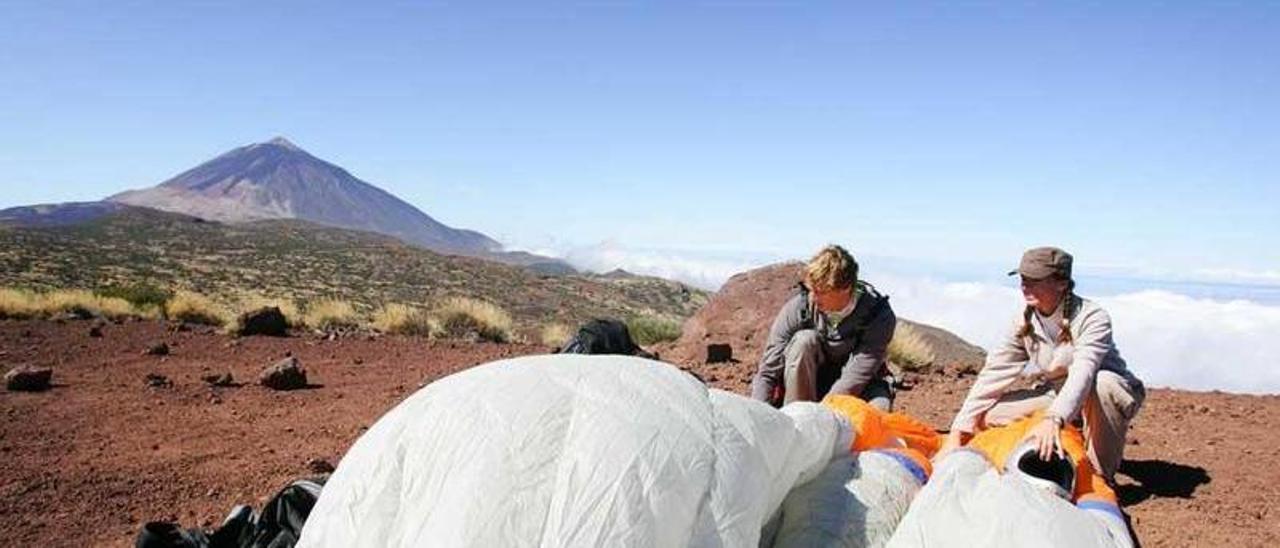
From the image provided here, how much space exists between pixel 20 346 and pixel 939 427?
9208 millimetres

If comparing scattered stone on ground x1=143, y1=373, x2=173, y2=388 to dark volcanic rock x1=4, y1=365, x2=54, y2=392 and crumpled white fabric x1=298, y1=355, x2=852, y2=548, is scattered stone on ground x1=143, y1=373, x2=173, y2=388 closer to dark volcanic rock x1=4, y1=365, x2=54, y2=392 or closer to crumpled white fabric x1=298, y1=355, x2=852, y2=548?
dark volcanic rock x1=4, y1=365, x2=54, y2=392

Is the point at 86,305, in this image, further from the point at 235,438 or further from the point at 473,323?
the point at 235,438

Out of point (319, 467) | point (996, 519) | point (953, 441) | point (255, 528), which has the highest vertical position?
point (996, 519)

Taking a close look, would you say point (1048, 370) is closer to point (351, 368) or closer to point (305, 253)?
point (351, 368)

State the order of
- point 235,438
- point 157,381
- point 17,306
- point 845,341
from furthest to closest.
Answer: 1. point 17,306
2. point 157,381
3. point 235,438
4. point 845,341

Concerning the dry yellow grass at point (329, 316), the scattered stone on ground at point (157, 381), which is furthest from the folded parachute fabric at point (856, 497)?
the dry yellow grass at point (329, 316)

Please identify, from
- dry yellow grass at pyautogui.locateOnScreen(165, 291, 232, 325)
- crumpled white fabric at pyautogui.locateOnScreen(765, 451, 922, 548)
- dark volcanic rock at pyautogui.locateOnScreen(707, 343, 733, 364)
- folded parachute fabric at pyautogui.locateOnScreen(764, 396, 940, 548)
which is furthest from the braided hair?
dry yellow grass at pyautogui.locateOnScreen(165, 291, 232, 325)

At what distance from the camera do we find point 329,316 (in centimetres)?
1353

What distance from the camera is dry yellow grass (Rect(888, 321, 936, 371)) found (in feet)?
36.4

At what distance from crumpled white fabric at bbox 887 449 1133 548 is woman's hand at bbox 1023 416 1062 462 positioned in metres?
0.48

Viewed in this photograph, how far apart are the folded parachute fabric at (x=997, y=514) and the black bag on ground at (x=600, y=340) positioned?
102 inches

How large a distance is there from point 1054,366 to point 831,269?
114cm

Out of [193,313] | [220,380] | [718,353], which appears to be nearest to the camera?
[220,380]

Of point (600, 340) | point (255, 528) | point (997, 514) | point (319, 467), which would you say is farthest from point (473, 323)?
point (997, 514)
